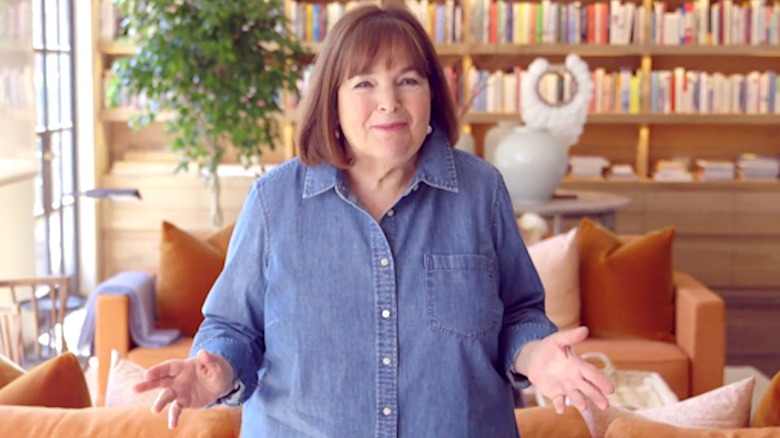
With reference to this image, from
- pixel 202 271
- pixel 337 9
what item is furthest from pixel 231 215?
pixel 202 271

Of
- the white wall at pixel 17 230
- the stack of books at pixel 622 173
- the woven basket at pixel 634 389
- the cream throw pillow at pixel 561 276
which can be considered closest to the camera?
the woven basket at pixel 634 389

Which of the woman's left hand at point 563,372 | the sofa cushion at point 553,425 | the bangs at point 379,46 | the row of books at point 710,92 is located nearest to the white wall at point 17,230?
the sofa cushion at point 553,425

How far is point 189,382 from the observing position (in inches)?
63.2

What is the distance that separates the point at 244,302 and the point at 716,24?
20.6 ft

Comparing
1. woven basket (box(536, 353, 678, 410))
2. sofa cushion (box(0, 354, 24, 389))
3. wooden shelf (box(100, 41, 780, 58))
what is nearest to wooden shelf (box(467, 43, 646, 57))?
wooden shelf (box(100, 41, 780, 58))

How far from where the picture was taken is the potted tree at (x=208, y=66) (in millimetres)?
6039

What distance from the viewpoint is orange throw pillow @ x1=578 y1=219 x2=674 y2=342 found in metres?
4.57

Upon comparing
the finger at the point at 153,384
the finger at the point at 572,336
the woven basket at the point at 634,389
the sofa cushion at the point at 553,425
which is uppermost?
the finger at the point at 572,336

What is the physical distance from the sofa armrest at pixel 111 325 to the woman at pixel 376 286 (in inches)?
105

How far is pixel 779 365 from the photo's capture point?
19.5 feet

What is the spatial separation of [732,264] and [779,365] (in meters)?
1.79

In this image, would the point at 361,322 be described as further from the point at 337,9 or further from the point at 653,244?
the point at 337,9

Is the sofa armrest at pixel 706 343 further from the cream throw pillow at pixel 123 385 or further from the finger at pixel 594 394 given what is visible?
the finger at pixel 594 394

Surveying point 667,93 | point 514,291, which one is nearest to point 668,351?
point 514,291
